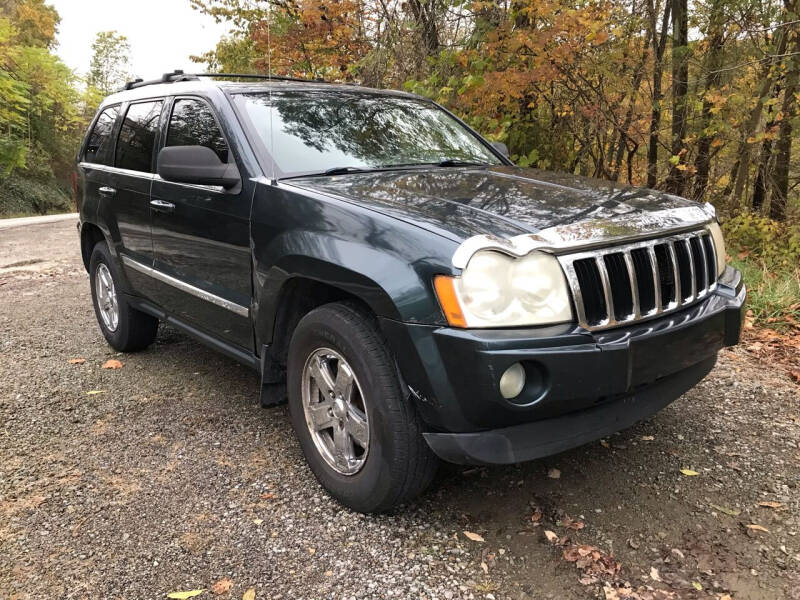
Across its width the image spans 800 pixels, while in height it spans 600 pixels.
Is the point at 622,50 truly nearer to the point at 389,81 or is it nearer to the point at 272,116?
the point at 389,81

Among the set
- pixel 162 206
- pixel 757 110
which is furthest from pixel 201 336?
pixel 757 110

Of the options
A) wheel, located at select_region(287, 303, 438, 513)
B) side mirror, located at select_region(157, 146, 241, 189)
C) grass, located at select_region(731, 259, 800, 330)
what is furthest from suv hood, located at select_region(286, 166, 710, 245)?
grass, located at select_region(731, 259, 800, 330)

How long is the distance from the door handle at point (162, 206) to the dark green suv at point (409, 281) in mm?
29

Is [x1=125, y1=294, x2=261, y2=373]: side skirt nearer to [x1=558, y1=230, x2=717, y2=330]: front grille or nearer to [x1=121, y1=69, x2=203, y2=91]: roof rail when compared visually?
[x1=121, y1=69, x2=203, y2=91]: roof rail

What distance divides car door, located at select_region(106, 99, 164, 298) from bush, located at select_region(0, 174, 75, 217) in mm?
24142

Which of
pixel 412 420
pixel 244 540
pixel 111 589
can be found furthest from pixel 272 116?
pixel 111 589

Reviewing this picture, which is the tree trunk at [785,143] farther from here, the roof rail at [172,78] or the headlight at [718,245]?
the roof rail at [172,78]

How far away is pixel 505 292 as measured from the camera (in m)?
2.24

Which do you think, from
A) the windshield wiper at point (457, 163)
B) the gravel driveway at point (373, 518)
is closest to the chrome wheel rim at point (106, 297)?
the gravel driveway at point (373, 518)

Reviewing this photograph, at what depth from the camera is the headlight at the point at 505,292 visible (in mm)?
2209

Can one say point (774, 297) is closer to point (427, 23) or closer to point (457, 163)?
point (457, 163)

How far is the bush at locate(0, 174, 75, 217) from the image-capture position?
85.3 ft

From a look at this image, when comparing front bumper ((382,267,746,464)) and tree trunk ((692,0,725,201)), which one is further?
tree trunk ((692,0,725,201))

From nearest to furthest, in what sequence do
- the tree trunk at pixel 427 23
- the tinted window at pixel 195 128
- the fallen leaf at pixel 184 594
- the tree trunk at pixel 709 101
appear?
the fallen leaf at pixel 184 594, the tinted window at pixel 195 128, the tree trunk at pixel 709 101, the tree trunk at pixel 427 23
